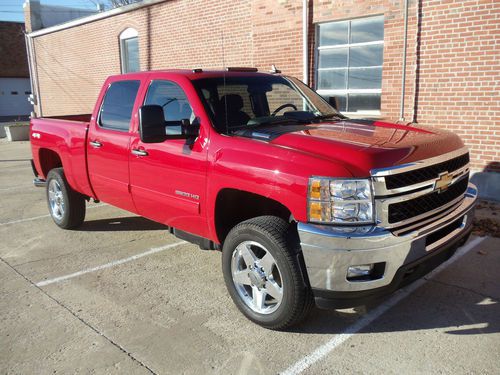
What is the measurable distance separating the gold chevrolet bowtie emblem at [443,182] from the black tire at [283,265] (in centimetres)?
111

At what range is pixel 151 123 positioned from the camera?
3.71 m

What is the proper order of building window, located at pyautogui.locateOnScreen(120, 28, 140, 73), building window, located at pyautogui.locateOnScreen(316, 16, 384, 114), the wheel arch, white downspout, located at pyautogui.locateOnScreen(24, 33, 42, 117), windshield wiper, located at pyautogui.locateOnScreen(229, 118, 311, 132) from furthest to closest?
white downspout, located at pyautogui.locateOnScreen(24, 33, 42, 117), building window, located at pyautogui.locateOnScreen(120, 28, 140, 73), building window, located at pyautogui.locateOnScreen(316, 16, 384, 114), the wheel arch, windshield wiper, located at pyautogui.locateOnScreen(229, 118, 311, 132)

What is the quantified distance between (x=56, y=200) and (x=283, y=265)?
4.29m

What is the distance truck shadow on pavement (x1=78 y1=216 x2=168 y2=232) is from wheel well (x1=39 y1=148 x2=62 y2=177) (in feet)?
3.09

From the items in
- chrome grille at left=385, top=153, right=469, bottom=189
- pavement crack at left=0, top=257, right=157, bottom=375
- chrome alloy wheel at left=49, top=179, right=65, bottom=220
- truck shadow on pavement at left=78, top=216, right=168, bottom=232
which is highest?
chrome grille at left=385, top=153, right=469, bottom=189

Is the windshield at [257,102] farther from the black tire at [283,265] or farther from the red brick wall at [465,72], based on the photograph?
the red brick wall at [465,72]

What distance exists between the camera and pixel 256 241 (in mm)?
3363

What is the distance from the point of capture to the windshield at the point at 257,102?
4.01 meters

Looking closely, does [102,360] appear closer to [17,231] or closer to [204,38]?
[17,231]

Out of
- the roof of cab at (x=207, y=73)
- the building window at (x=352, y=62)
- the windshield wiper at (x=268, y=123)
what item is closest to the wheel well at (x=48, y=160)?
the roof of cab at (x=207, y=73)

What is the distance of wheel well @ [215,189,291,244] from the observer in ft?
12.1

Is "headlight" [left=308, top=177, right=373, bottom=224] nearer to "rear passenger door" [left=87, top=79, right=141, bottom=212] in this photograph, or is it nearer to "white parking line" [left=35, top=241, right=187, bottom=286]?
"rear passenger door" [left=87, top=79, right=141, bottom=212]

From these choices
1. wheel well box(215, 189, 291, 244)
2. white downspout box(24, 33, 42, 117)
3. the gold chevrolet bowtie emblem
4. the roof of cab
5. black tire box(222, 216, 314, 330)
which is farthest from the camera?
white downspout box(24, 33, 42, 117)

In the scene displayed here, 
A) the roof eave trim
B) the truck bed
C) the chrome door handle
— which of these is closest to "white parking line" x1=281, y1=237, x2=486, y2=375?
the chrome door handle
